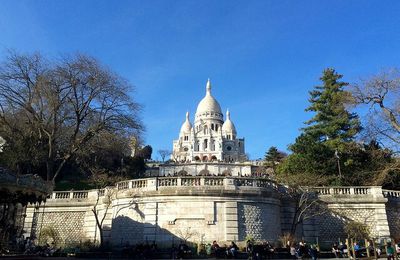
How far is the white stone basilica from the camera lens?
426ft

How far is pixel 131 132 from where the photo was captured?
30.5 metres

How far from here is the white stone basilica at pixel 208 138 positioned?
129750 millimetres

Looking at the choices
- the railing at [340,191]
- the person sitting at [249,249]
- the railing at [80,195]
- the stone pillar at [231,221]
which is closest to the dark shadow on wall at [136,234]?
the stone pillar at [231,221]

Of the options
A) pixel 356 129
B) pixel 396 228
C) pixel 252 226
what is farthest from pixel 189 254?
pixel 356 129

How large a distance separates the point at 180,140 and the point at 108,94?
108550 mm

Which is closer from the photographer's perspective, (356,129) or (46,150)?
(46,150)

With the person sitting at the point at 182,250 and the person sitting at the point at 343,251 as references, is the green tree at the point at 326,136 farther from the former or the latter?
the person sitting at the point at 182,250

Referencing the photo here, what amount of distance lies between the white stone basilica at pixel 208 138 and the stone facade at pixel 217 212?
99.2m

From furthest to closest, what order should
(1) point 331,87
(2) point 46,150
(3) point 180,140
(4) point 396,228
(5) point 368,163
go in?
(3) point 180,140 < (1) point 331,87 < (5) point 368,163 < (2) point 46,150 < (4) point 396,228

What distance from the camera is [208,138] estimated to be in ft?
435

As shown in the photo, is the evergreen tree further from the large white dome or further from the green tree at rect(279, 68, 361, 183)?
the large white dome

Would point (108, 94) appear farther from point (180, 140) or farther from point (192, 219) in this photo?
point (180, 140)

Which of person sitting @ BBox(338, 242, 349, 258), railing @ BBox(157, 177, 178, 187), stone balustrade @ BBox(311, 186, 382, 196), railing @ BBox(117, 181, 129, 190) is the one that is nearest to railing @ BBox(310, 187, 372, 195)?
stone balustrade @ BBox(311, 186, 382, 196)

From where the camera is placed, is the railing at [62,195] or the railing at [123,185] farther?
the railing at [62,195]
